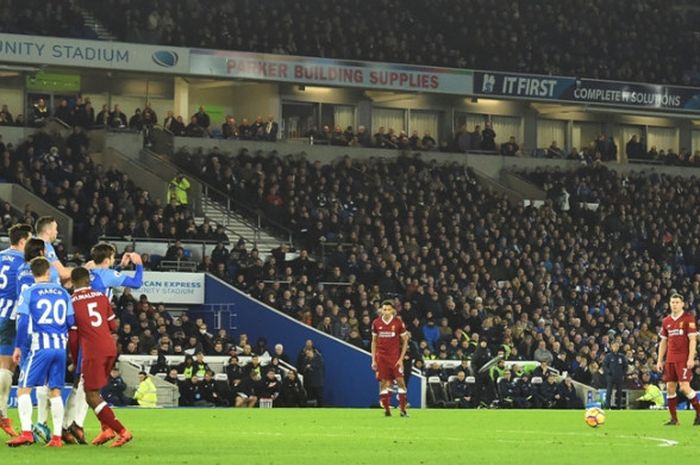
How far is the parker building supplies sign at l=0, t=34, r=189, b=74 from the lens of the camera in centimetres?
4419

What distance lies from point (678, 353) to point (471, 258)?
69.2ft

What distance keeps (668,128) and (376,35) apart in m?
16.6

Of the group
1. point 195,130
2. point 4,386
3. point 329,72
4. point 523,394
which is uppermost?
point 329,72

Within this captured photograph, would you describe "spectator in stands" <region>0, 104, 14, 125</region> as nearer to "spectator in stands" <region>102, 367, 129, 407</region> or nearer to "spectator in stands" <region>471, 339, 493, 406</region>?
"spectator in stands" <region>102, 367, 129, 407</region>

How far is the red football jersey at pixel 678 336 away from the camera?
78.9 ft

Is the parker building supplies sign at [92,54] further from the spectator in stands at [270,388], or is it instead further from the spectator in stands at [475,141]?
the spectator in stands at [270,388]

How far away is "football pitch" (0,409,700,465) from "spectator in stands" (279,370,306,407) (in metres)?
5.96

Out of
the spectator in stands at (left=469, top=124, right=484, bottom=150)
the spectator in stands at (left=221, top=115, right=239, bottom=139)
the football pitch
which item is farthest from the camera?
the spectator in stands at (left=469, top=124, right=484, bottom=150)

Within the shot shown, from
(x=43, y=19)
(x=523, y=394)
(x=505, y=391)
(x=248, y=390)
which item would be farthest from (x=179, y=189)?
(x=523, y=394)

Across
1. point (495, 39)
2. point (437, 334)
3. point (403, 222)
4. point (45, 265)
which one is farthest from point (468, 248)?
point (45, 265)

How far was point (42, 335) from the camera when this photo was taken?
1581cm

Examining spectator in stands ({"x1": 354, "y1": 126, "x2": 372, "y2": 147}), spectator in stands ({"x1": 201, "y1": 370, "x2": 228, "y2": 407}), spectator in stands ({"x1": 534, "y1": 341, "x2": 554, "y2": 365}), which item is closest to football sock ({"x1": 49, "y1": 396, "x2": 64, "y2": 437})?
spectator in stands ({"x1": 201, "y1": 370, "x2": 228, "y2": 407})

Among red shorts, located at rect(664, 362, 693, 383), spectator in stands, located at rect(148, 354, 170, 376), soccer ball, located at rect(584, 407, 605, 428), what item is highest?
red shorts, located at rect(664, 362, 693, 383)

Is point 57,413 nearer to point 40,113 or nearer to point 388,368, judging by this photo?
point 388,368
